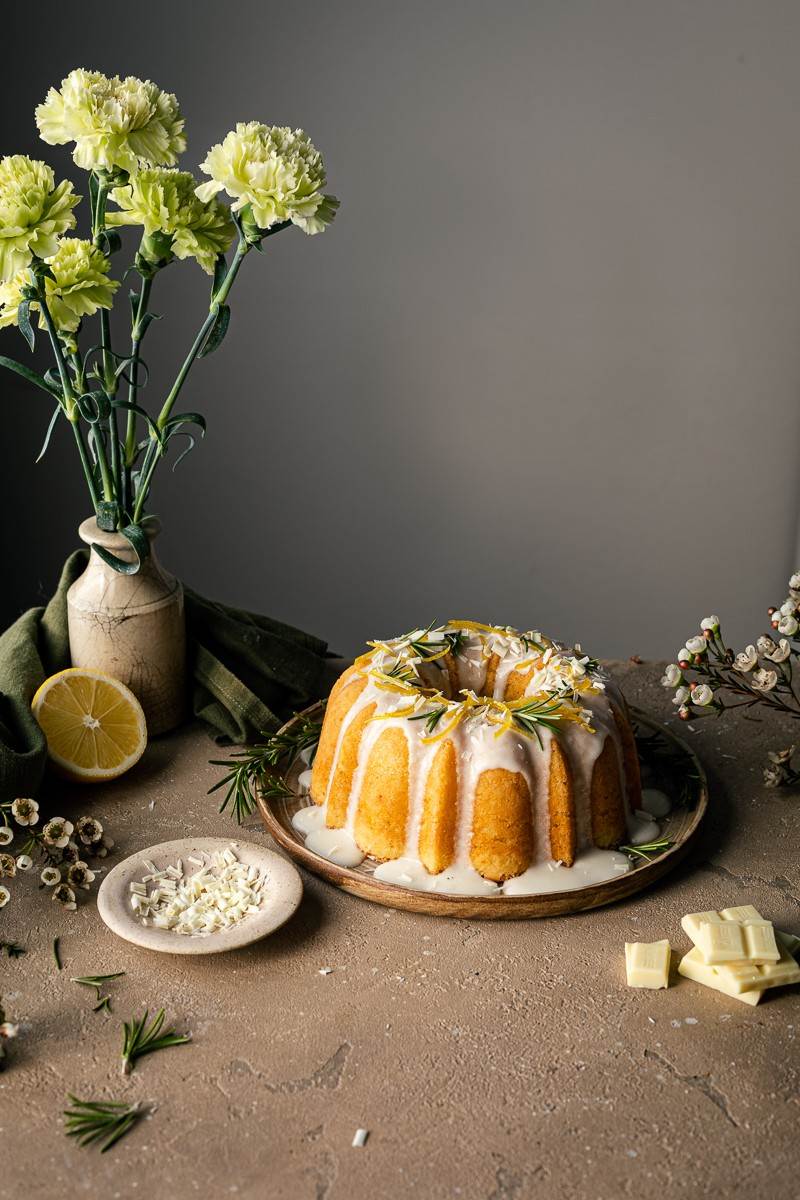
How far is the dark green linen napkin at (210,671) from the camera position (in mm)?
1612

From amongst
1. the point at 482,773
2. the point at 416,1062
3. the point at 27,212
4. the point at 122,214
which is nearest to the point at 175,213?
the point at 122,214

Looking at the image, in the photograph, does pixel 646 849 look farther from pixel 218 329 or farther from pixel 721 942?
pixel 218 329

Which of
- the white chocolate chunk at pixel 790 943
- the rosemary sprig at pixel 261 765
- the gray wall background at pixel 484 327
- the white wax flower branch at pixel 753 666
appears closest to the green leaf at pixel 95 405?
the rosemary sprig at pixel 261 765

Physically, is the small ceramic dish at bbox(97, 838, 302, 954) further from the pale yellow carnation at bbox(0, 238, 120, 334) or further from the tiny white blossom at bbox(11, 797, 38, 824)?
the pale yellow carnation at bbox(0, 238, 120, 334)

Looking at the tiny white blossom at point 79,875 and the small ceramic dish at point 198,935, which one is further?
the tiny white blossom at point 79,875

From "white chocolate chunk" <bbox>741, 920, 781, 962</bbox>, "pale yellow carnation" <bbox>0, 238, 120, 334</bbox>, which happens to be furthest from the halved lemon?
"white chocolate chunk" <bbox>741, 920, 781, 962</bbox>

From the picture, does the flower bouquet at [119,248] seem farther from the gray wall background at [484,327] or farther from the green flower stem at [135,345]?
the gray wall background at [484,327]

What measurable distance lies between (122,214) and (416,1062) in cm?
103

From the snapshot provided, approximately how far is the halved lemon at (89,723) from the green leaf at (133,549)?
140mm

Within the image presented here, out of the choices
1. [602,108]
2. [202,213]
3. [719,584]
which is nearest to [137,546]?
[202,213]

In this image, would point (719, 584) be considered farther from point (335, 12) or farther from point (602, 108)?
point (335, 12)

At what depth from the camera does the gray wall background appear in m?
2.75

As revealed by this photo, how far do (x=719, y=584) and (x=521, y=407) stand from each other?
68 cm

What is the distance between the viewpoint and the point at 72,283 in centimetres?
151
